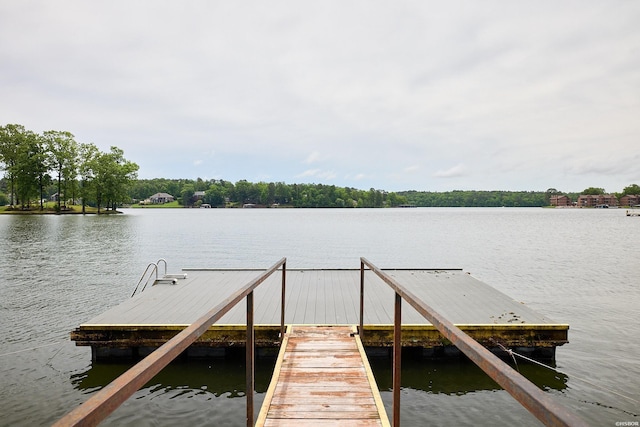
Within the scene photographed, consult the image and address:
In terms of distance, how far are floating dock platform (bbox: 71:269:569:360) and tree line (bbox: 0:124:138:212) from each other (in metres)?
61.1

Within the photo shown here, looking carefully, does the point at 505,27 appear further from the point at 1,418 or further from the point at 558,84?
the point at 1,418

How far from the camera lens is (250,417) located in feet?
8.95

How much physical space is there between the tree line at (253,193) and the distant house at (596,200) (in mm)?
114281

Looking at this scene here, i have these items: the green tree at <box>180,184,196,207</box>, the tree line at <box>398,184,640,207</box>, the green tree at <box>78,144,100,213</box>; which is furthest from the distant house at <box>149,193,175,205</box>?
the tree line at <box>398,184,640,207</box>

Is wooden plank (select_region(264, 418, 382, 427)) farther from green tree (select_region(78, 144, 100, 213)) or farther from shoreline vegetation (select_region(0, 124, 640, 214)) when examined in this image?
green tree (select_region(78, 144, 100, 213))

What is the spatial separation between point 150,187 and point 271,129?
81.1 metres

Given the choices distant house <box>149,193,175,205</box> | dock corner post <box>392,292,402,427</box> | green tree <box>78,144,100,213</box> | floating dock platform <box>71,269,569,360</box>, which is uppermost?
green tree <box>78,144,100,213</box>

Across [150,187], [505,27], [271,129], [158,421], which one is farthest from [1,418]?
[150,187]

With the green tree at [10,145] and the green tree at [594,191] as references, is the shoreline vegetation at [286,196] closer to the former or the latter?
the green tree at [594,191]

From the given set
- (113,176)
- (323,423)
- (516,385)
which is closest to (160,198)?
(113,176)

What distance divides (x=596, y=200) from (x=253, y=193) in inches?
6330

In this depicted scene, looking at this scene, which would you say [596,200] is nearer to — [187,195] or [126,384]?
[187,195]

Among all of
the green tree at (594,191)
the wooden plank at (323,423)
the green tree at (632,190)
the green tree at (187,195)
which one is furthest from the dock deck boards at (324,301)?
the green tree at (594,191)

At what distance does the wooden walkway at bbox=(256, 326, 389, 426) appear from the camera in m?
3.09
